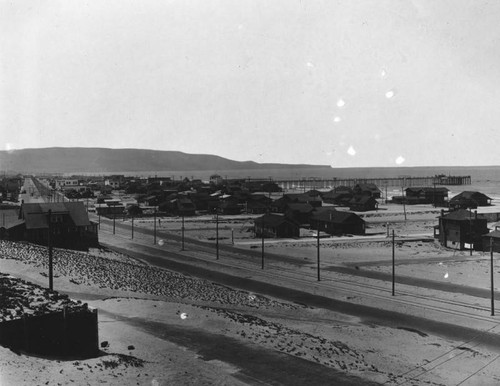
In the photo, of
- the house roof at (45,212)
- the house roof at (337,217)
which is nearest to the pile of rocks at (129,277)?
the house roof at (45,212)

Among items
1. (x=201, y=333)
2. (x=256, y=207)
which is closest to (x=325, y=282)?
(x=201, y=333)

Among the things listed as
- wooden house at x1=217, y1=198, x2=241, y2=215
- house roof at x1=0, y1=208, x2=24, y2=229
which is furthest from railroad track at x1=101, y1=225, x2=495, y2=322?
wooden house at x1=217, y1=198, x2=241, y2=215

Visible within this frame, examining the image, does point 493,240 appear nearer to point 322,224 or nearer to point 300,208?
point 322,224

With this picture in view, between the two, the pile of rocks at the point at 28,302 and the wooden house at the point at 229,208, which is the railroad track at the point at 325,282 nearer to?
the pile of rocks at the point at 28,302

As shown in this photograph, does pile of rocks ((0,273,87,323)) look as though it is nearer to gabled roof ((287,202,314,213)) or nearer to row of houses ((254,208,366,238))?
row of houses ((254,208,366,238))

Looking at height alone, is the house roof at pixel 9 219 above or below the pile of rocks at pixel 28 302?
above

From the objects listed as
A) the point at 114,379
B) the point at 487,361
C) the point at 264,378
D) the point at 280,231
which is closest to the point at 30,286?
the point at 114,379

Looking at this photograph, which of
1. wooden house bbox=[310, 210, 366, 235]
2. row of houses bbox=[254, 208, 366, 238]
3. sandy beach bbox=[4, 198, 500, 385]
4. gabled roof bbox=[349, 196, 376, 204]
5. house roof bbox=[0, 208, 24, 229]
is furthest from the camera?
gabled roof bbox=[349, 196, 376, 204]

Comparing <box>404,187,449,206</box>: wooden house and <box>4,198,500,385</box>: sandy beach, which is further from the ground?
<box>404,187,449,206</box>: wooden house
